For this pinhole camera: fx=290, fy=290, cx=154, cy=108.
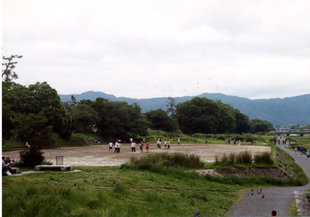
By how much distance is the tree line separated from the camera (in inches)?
319

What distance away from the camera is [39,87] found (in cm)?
4681

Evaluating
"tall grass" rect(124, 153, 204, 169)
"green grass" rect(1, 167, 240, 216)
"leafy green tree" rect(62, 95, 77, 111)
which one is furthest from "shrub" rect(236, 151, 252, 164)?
"leafy green tree" rect(62, 95, 77, 111)

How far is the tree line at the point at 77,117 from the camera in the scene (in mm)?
8102

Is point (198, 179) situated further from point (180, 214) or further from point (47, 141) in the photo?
point (47, 141)

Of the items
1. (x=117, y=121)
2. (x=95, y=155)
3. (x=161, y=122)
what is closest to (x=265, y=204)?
(x=95, y=155)

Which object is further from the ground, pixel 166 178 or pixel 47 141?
pixel 47 141

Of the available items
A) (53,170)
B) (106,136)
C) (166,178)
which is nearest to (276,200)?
(166,178)

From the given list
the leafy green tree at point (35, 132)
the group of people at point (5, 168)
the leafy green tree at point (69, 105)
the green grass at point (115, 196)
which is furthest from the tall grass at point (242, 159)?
the leafy green tree at point (69, 105)

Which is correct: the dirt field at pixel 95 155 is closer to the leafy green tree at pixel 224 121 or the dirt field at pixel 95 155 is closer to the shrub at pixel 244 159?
the shrub at pixel 244 159

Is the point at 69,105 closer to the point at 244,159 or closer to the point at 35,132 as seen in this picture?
the point at 244,159

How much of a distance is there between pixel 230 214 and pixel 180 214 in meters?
3.91

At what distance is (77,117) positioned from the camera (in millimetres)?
56438

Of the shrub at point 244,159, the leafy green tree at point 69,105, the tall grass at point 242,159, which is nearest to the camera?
the tall grass at point 242,159

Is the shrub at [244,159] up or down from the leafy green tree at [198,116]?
down
